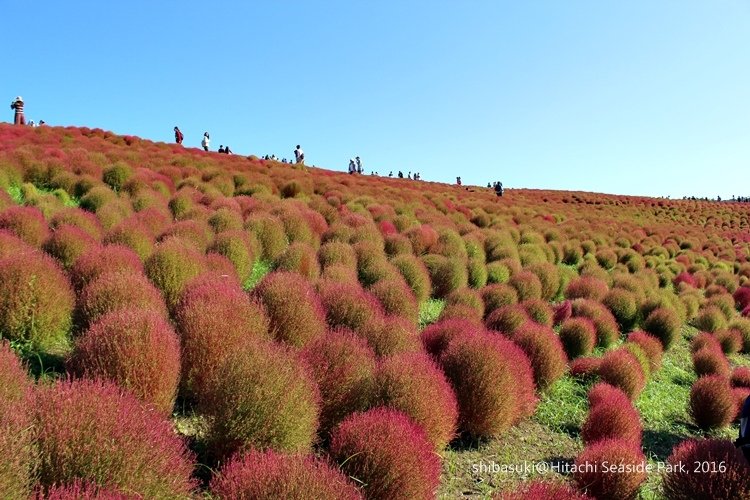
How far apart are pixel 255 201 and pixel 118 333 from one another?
765 centimetres

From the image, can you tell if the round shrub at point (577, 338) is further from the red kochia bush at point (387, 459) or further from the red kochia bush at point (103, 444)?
the red kochia bush at point (103, 444)

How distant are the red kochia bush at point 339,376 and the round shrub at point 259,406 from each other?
19.0 inches

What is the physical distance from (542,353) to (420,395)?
284 centimetres

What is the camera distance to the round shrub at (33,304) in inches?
164

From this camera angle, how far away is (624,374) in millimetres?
6875

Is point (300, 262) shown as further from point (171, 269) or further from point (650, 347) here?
point (650, 347)

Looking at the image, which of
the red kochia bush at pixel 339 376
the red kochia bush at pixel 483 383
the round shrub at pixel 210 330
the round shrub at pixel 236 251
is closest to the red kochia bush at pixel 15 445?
the round shrub at pixel 210 330

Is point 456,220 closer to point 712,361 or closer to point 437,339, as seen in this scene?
point 712,361

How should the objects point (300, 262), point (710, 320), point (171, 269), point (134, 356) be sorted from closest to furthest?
point (134, 356) < point (171, 269) < point (300, 262) < point (710, 320)

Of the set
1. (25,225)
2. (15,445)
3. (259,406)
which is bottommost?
(259,406)

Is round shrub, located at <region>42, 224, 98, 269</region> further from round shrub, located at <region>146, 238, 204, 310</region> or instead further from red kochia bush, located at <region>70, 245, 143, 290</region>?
round shrub, located at <region>146, 238, 204, 310</region>

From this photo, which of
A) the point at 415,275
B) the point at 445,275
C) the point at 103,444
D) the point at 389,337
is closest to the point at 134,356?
the point at 103,444

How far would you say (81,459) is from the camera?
2.41 meters

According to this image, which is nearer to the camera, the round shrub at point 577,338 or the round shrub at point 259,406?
the round shrub at point 259,406
